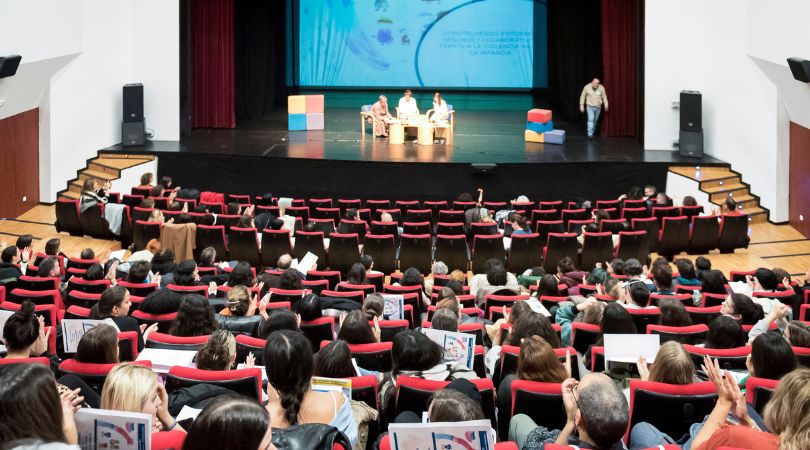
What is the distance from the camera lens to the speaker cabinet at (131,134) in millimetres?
17297

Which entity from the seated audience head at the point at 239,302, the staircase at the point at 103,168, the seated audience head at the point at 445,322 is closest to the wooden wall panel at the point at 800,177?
the seated audience head at the point at 445,322

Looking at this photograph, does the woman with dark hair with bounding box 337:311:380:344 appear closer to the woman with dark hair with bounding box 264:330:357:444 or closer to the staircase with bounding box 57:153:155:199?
the woman with dark hair with bounding box 264:330:357:444

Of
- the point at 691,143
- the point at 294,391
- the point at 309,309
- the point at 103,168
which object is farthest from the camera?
the point at 691,143

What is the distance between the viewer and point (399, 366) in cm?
512

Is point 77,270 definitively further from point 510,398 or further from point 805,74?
point 805,74

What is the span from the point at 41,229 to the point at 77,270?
5.66 meters

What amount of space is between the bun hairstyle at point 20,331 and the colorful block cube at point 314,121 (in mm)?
13917

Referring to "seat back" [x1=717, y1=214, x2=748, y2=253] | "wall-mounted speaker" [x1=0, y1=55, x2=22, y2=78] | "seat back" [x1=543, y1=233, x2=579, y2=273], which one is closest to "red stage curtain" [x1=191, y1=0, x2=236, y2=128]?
"wall-mounted speaker" [x1=0, y1=55, x2=22, y2=78]

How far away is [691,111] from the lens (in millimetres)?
16781

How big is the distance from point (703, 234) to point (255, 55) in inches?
476

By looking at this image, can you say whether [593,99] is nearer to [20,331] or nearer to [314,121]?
[314,121]

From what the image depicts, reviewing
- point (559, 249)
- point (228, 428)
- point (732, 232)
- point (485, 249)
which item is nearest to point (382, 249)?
point (485, 249)

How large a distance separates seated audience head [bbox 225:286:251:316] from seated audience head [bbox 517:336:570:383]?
264cm

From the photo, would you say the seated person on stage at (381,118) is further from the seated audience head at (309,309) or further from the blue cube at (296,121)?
the seated audience head at (309,309)
